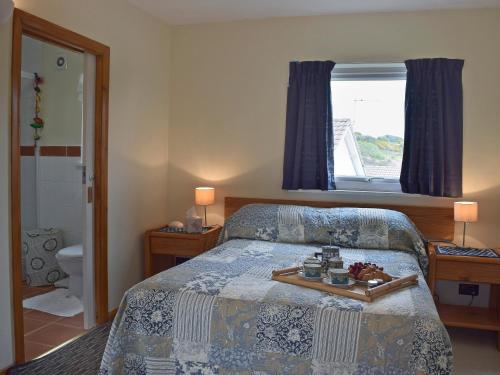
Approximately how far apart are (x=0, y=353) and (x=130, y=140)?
169 centimetres

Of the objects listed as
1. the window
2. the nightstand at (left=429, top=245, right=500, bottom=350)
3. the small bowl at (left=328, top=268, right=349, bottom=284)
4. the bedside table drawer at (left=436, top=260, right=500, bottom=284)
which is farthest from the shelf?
the small bowl at (left=328, top=268, right=349, bottom=284)

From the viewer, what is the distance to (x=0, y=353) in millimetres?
2412

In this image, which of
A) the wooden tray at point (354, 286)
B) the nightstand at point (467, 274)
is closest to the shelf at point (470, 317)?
the nightstand at point (467, 274)

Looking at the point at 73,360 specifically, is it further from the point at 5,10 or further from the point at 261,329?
the point at 5,10

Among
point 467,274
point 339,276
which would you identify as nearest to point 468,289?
point 467,274

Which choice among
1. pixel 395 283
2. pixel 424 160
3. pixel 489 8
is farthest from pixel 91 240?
pixel 489 8

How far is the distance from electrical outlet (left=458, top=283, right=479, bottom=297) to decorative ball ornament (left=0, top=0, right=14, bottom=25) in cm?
339

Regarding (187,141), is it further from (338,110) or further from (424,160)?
(424,160)

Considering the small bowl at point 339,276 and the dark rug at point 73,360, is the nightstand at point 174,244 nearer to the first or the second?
the dark rug at point 73,360

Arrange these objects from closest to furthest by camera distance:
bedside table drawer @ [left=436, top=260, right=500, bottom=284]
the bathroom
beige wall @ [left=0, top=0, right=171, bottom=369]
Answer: bedside table drawer @ [left=436, top=260, right=500, bottom=284]
beige wall @ [left=0, top=0, right=171, bottom=369]
the bathroom

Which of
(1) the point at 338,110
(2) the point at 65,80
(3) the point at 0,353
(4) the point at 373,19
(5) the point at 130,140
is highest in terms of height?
(4) the point at 373,19

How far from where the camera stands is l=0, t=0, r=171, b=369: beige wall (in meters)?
3.10

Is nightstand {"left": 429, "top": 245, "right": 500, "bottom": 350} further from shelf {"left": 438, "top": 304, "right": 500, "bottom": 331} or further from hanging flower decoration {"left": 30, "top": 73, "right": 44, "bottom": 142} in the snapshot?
hanging flower decoration {"left": 30, "top": 73, "right": 44, "bottom": 142}

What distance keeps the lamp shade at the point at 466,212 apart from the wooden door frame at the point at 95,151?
2456 mm
